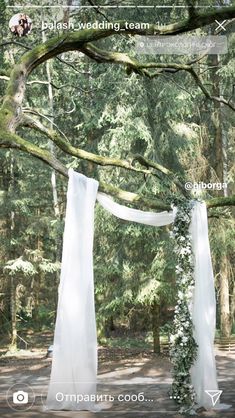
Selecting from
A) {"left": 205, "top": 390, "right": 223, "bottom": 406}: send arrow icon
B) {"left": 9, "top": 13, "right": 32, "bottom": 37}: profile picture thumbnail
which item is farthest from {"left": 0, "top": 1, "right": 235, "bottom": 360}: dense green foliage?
{"left": 205, "top": 390, "right": 223, "bottom": 406}: send arrow icon

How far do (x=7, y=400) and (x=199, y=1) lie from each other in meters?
3.19

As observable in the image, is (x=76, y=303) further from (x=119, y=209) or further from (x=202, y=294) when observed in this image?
(x=202, y=294)

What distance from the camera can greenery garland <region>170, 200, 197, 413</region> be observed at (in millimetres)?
3914

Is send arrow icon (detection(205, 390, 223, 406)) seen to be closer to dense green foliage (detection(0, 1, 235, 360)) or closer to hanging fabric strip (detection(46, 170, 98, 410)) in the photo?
hanging fabric strip (detection(46, 170, 98, 410))

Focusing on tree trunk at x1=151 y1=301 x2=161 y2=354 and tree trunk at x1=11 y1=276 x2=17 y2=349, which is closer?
tree trunk at x1=151 y1=301 x2=161 y2=354

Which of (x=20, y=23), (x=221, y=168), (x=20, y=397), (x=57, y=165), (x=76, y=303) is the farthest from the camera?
(x=221, y=168)

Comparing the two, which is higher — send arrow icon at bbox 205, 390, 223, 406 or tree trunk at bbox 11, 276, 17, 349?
tree trunk at bbox 11, 276, 17, 349

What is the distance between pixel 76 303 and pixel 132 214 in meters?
0.81

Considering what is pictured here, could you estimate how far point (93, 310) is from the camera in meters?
3.71

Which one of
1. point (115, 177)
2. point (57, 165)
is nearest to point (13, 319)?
point (115, 177)

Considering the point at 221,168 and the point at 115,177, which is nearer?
the point at 221,168

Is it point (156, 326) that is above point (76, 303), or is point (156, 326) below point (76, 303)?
below

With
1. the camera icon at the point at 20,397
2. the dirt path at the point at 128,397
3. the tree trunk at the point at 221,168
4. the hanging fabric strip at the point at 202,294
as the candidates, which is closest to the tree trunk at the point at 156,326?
the tree trunk at the point at 221,168

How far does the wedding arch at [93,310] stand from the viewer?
357cm
